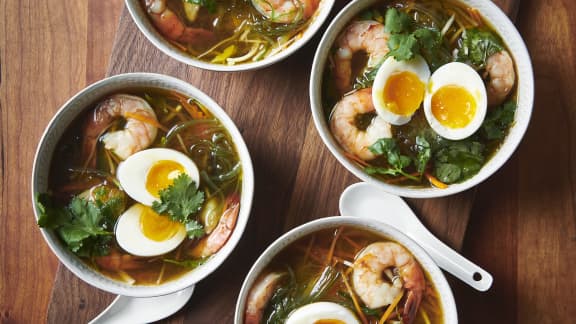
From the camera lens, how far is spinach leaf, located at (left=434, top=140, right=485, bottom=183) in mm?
2139

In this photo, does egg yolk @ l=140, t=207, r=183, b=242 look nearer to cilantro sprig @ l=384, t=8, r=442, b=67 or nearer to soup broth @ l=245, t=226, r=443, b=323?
soup broth @ l=245, t=226, r=443, b=323

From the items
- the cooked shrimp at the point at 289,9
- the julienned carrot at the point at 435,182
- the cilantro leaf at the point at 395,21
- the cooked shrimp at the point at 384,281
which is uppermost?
the cooked shrimp at the point at 289,9

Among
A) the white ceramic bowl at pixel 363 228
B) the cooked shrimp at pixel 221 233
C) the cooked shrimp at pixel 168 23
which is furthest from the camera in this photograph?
the cooked shrimp at pixel 168 23

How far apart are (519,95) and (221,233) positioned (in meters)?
1.23

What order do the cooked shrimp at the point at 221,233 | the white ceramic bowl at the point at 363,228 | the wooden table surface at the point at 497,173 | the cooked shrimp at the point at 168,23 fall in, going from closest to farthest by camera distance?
the white ceramic bowl at the point at 363,228 → the cooked shrimp at the point at 221,233 → the cooked shrimp at the point at 168,23 → the wooden table surface at the point at 497,173

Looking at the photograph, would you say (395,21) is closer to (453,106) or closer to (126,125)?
(453,106)

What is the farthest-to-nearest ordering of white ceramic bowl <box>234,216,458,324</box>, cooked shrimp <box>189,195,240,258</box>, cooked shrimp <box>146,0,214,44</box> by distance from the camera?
1. cooked shrimp <box>146,0,214,44</box>
2. cooked shrimp <box>189,195,240,258</box>
3. white ceramic bowl <box>234,216,458,324</box>

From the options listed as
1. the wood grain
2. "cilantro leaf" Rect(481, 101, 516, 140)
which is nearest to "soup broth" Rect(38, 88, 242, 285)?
the wood grain

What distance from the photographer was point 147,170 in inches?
84.9

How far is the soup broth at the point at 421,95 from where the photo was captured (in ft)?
7.01

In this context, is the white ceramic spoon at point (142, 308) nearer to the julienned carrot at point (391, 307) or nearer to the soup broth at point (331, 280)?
the soup broth at point (331, 280)

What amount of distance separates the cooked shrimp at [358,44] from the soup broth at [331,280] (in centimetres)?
60

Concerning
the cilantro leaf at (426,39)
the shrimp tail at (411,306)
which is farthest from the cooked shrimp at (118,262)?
the cilantro leaf at (426,39)

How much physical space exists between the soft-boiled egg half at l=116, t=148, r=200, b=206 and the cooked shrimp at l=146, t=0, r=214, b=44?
0.45 metres
